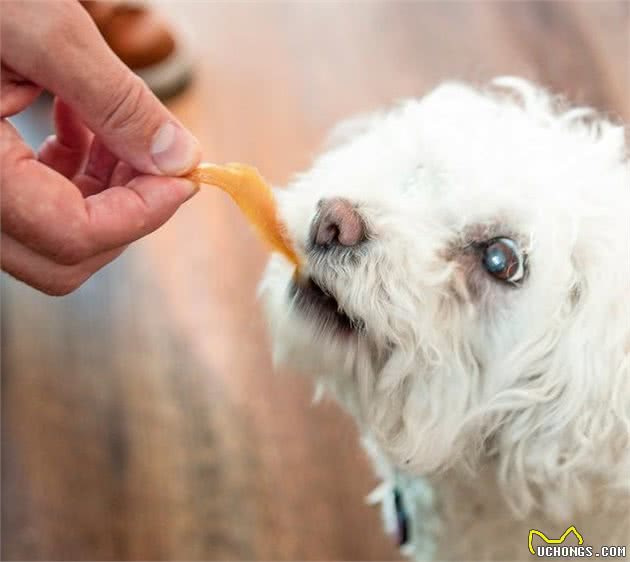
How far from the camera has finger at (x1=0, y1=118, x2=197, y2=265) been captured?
0.55m

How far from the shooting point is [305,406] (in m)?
1.31

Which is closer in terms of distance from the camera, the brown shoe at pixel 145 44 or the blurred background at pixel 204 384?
the blurred background at pixel 204 384

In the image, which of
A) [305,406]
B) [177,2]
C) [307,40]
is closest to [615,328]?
[305,406]

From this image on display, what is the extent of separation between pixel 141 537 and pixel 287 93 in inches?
40.7

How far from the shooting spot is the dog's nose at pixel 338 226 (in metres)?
0.64

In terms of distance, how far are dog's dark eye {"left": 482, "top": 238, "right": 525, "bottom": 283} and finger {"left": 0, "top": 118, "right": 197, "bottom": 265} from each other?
0.26 m

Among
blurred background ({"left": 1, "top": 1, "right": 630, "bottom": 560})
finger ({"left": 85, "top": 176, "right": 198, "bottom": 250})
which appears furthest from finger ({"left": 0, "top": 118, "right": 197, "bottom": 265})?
blurred background ({"left": 1, "top": 1, "right": 630, "bottom": 560})

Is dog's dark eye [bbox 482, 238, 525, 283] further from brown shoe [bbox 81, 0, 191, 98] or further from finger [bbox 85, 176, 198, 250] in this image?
brown shoe [bbox 81, 0, 191, 98]

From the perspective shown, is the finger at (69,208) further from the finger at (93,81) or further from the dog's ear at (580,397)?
the dog's ear at (580,397)

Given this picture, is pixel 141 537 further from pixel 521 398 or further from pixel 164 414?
pixel 521 398

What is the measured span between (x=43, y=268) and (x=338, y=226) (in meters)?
0.24

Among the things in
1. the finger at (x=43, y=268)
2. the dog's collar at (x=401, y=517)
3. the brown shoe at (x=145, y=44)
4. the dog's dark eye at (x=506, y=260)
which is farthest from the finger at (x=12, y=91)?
the brown shoe at (x=145, y=44)

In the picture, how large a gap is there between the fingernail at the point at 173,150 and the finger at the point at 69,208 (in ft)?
0.03

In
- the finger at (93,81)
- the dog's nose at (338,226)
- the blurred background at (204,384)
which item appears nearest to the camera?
the finger at (93,81)
